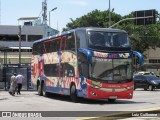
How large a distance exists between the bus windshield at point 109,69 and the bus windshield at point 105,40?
30.6 inches

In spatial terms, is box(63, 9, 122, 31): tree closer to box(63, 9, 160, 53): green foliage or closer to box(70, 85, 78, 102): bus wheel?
box(63, 9, 160, 53): green foliage

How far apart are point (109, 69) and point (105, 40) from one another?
1.58 m

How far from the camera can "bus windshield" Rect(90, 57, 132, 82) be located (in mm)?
23109

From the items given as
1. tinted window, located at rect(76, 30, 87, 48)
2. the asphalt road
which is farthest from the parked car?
tinted window, located at rect(76, 30, 87, 48)

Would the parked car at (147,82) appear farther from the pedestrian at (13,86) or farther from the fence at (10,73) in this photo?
the pedestrian at (13,86)

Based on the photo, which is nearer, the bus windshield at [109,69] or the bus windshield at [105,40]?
the bus windshield at [109,69]

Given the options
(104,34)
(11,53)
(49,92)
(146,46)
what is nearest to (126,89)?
(104,34)

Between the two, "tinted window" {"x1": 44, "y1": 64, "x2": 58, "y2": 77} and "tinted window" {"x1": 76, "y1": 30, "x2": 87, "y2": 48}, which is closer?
"tinted window" {"x1": 76, "y1": 30, "x2": 87, "y2": 48}

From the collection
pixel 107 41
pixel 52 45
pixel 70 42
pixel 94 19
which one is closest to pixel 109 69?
pixel 107 41

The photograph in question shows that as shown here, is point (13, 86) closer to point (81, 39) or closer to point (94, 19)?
point (81, 39)

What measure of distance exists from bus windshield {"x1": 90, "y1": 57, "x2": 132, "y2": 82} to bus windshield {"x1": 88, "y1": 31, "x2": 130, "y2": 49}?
0.78m

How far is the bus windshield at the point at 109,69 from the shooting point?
2311 centimetres

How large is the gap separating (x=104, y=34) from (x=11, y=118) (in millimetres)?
9339

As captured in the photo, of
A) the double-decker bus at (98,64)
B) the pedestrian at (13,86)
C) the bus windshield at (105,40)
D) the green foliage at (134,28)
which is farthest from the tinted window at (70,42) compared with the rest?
the green foliage at (134,28)
